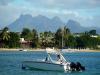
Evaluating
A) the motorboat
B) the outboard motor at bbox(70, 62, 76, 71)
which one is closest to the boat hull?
the motorboat

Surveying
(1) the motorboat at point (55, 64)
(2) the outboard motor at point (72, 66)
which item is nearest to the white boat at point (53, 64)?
(1) the motorboat at point (55, 64)

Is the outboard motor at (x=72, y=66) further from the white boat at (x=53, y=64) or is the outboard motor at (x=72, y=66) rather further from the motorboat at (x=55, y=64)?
the white boat at (x=53, y=64)

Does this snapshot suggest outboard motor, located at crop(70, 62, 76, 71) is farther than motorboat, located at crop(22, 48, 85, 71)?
Yes

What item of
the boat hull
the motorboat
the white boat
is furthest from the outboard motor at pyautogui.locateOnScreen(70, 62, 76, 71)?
the boat hull

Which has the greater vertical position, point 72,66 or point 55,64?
point 55,64

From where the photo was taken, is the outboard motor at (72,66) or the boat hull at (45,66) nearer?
the boat hull at (45,66)

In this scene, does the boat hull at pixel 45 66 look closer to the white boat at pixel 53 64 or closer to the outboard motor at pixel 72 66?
the white boat at pixel 53 64

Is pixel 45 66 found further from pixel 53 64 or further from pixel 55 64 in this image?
pixel 55 64

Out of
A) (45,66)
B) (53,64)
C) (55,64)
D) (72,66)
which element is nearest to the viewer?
(55,64)

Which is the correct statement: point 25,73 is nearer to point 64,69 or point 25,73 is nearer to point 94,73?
point 64,69

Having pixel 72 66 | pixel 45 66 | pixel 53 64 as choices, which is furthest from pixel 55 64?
pixel 72 66

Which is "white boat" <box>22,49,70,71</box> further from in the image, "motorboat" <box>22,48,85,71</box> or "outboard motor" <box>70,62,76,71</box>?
"outboard motor" <box>70,62,76,71</box>

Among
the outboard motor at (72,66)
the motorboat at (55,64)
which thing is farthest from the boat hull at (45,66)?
the outboard motor at (72,66)

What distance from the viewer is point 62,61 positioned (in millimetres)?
63000
